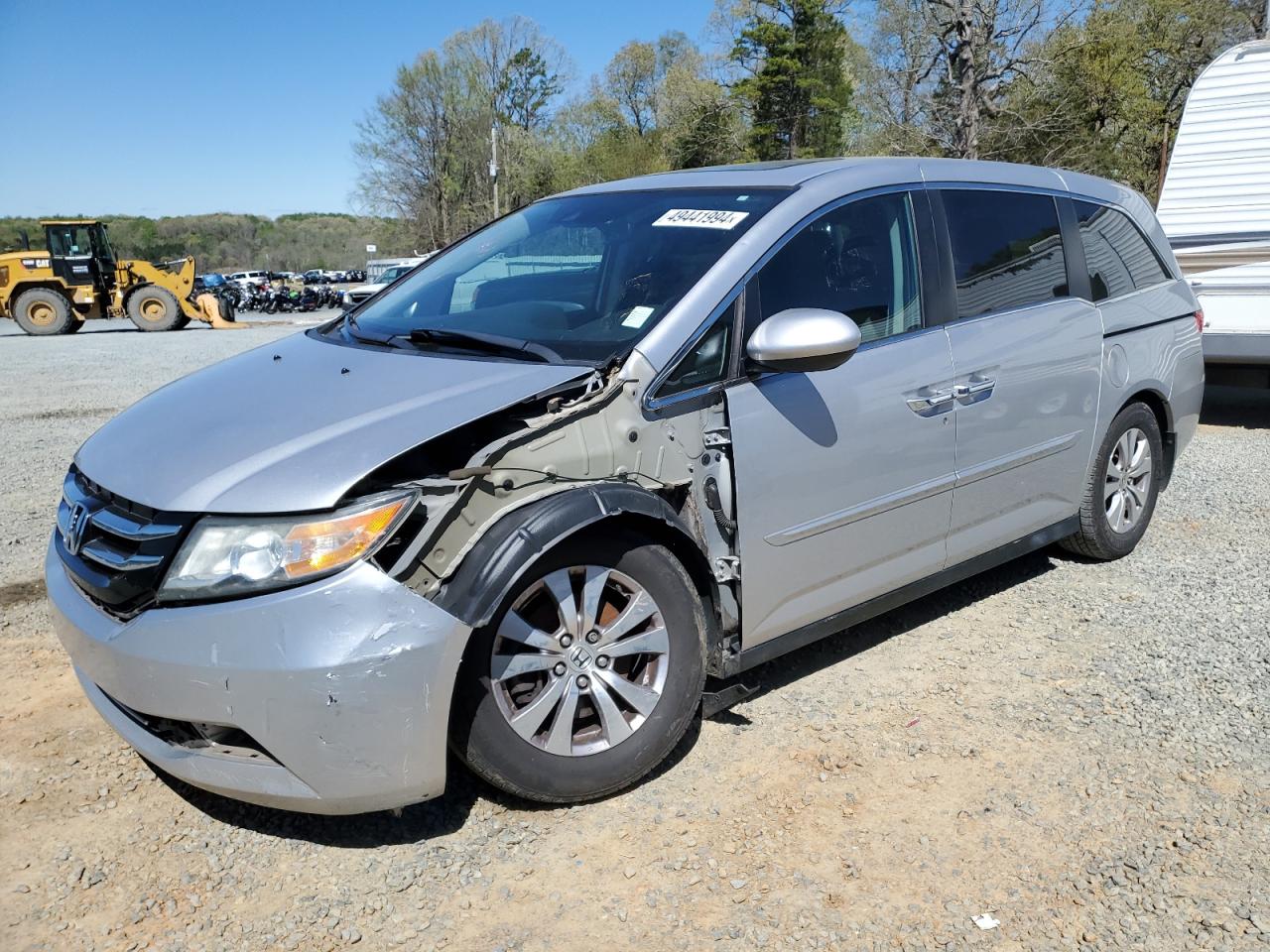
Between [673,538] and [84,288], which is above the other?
[673,538]

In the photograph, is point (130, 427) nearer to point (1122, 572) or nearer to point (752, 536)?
point (752, 536)

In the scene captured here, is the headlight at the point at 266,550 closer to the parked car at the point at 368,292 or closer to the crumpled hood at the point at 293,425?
the crumpled hood at the point at 293,425

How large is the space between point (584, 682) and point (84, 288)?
2335 cm

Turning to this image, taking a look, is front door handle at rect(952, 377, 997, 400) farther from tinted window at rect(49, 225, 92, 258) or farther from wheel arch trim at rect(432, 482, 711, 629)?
tinted window at rect(49, 225, 92, 258)

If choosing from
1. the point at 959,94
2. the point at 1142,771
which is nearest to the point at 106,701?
the point at 1142,771

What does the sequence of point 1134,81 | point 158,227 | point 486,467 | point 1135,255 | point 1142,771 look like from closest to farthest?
point 486,467, point 1142,771, point 1135,255, point 1134,81, point 158,227

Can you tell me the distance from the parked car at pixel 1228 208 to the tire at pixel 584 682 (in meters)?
6.51

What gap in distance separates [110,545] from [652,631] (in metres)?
1.42

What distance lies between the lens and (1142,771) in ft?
9.70

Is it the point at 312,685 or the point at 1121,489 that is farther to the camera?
the point at 1121,489

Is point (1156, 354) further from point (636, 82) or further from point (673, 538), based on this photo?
point (636, 82)

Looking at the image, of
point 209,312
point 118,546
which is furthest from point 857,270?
point 209,312

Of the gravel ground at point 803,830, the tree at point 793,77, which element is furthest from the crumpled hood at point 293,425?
the tree at point 793,77

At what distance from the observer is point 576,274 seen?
3.46m
